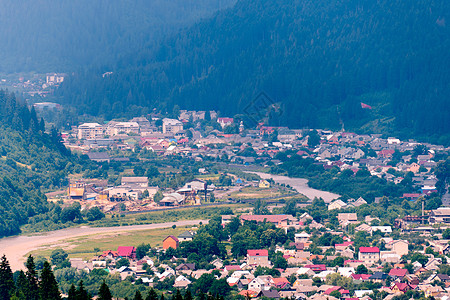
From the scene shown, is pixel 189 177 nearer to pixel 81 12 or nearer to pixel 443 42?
pixel 443 42

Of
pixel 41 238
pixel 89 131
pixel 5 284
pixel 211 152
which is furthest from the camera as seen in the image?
pixel 89 131

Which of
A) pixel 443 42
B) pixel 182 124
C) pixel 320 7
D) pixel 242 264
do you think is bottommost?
pixel 242 264

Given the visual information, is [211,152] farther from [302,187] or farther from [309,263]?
[309,263]

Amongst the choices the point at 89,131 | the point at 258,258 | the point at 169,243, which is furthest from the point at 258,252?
the point at 89,131

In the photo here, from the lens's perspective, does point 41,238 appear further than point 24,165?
No

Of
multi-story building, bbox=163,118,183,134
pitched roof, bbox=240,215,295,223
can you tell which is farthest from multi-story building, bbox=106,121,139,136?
pitched roof, bbox=240,215,295,223

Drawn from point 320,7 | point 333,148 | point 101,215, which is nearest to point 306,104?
point 333,148

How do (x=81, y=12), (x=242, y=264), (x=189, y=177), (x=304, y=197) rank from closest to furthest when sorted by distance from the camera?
1. (x=242, y=264)
2. (x=304, y=197)
3. (x=189, y=177)
4. (x=81, y=12)
